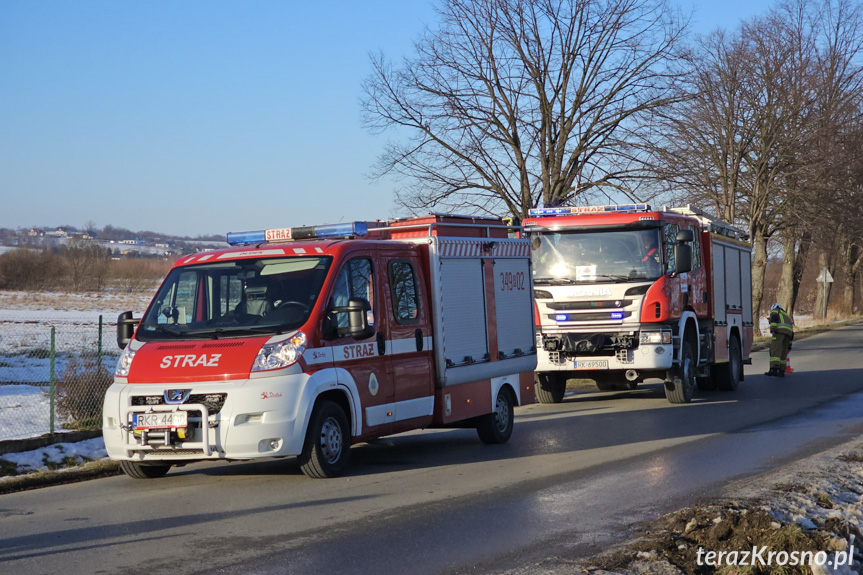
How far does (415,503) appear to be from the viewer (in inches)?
316

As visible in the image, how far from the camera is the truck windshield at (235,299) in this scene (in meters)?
9.02

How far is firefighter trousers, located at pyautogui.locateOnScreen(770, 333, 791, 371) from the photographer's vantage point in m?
20.9

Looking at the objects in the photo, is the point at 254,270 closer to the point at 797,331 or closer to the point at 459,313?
the point at 459,313

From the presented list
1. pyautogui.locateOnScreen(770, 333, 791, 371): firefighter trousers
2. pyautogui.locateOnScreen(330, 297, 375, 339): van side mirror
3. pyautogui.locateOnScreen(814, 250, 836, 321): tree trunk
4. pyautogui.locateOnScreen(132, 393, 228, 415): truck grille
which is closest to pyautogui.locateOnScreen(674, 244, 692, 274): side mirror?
pyautogui.locateOnScreen(770, 333, 791, 371): firefighter trousers

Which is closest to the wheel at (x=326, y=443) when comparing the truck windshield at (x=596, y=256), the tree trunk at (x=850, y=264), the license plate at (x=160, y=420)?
the license plate at (x=160, y=420)

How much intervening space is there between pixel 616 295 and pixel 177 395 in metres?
8.62

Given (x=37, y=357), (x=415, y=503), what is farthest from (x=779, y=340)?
→ (x=37, y=357)

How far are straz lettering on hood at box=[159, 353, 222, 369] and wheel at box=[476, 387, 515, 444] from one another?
13.0 ft

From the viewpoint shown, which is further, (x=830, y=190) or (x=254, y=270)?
(x=830, y=190)

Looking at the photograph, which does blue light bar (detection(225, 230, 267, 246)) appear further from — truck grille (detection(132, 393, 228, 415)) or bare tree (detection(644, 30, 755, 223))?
bare tree (detection(644, 30, 755, 223))

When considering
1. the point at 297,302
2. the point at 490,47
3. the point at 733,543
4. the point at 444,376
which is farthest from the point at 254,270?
the point at 490,47

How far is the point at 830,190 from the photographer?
1378 inches

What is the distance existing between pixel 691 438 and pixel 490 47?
12.8 m

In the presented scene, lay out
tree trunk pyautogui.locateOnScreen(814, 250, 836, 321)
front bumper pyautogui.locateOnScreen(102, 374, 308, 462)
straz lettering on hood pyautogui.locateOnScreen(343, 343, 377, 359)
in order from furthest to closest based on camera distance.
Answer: tree trunk pyautogui.locateOnScreen(814, 250, 836, 321) → straz lettering on hood pyautogui.locateOnScreen(343, 343, 377, 359) → front bumper pyautogui.locateOnScreen(102, 374, 308, 462)
